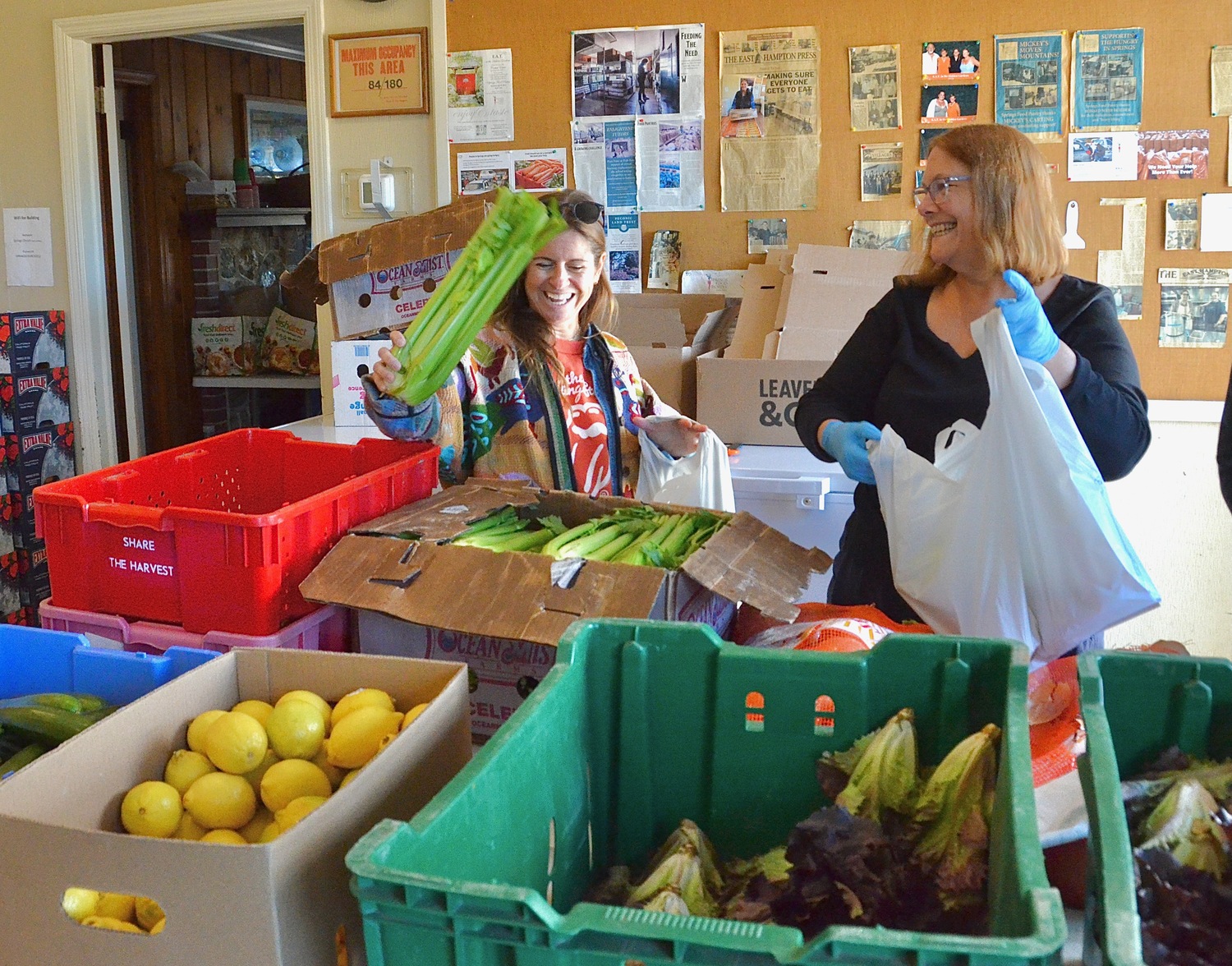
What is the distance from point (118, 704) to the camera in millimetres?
1237

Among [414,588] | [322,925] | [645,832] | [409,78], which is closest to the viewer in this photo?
[322,925]

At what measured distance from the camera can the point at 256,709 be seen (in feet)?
3.72

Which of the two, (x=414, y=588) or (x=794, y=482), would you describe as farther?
(x=794, y=482)

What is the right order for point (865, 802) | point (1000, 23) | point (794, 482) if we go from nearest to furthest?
point (865, 802) < point (794, 482) < point (1000, 23)

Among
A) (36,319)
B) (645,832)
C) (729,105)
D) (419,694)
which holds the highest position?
(729,105)

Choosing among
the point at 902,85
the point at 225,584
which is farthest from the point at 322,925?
the point at 902,85

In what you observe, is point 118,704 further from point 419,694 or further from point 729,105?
point 729,105

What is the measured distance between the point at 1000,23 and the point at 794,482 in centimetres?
161

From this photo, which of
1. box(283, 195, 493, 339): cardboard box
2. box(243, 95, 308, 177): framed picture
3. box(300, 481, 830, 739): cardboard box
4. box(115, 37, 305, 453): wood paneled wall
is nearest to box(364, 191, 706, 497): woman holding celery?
box(283, 195, 493, 339): cardboard box

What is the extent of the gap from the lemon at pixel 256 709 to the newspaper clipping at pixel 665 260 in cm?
263

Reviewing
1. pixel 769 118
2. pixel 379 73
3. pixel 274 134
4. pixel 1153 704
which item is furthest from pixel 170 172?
pixel 1153 704

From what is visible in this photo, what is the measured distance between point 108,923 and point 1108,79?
3237 mm

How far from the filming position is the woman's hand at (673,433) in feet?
6.81

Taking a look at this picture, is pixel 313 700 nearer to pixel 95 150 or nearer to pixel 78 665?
pixel 78 665
